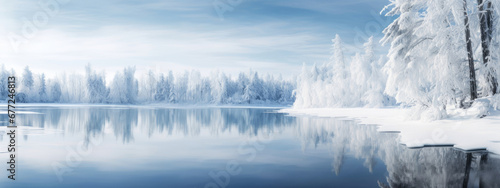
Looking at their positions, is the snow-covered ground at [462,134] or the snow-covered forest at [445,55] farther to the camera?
the snow-covered forest at [445,55]

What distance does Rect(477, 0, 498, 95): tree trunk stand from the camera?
73.4ft

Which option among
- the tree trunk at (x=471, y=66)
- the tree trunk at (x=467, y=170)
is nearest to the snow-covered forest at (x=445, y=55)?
the tree trunk at (x=471, y=66)

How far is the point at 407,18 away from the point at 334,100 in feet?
136

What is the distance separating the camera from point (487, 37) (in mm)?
22922

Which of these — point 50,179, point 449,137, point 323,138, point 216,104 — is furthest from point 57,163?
point 216,104

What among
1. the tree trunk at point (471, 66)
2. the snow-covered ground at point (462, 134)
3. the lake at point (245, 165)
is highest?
the tree trunk at point (471, 66)

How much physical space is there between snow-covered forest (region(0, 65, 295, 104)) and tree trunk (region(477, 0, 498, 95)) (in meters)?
107

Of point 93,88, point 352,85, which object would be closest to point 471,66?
point 352,85

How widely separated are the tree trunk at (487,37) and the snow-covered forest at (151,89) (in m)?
107

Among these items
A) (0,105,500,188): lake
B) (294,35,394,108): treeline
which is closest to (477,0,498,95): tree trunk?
(0,105,500,188): lake

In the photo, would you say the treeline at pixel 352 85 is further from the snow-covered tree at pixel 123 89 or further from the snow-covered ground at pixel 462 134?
the snow-covered tree at pixel 123 89

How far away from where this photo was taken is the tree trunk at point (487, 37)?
2236 cm

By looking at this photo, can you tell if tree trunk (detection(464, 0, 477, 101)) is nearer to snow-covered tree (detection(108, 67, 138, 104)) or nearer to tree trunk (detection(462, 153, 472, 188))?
tree trunk (detection(462, 153, 472, 188))

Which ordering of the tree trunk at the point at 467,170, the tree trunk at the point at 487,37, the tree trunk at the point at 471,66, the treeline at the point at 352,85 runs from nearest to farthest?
1. the tree trunk at the point at 467,170
2. the tree trunk at the point at 487,37
3. the tree trunk at the point at 471,66
4. the treeline at the point at 352,85
